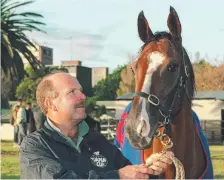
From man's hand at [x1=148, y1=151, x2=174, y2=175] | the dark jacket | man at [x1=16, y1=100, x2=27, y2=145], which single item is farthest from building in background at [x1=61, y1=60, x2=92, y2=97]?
man's hand at [x1=148, y1=151, x2=174, y2=175]

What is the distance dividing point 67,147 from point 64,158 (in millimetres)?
93

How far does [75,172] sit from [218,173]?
9093mm

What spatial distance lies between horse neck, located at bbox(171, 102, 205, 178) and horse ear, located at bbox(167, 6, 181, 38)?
65 centimetres

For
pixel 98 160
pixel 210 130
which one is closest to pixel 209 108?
pixel 210 130

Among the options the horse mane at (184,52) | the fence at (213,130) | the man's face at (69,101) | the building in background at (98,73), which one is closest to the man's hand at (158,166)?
the man's face at (69,101)

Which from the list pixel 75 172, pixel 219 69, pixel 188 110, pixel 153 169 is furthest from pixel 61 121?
pixel 219 69

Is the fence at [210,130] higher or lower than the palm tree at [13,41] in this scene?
lower

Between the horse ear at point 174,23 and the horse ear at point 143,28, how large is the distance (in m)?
0.18

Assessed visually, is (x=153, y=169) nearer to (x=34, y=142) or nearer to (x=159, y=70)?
(x=34, y=142)

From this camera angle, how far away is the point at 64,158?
2.82m

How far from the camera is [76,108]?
9.64 feet

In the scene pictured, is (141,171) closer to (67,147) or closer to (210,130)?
(67,147)

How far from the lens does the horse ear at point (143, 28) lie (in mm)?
4466

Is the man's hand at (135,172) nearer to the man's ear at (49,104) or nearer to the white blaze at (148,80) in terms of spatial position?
the man's ear at (49,104)
